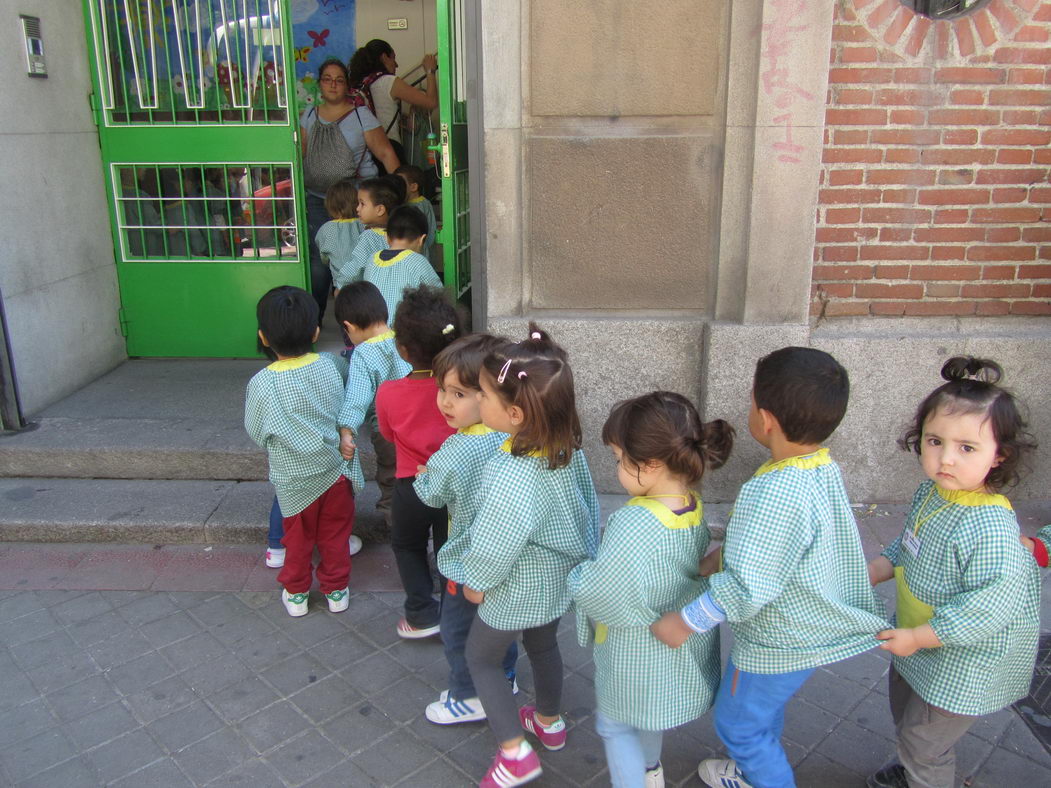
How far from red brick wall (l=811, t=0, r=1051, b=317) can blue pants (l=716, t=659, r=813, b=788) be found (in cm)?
234

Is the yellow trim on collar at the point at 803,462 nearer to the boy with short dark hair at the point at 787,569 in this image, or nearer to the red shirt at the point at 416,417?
the boy with short dark hair at the point at 787,569

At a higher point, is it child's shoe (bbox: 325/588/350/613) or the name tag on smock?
the name tag on smock

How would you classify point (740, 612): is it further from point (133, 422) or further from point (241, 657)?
point (133, 422)

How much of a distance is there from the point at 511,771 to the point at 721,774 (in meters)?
0.62

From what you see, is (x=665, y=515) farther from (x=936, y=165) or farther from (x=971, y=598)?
(x=936, y=165)

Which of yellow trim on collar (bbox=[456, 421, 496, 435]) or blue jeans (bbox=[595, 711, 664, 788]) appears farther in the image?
yellow trim on collar (bbox=[456, 421, 496, 435])

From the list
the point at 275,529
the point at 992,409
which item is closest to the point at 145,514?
the point at 275,529

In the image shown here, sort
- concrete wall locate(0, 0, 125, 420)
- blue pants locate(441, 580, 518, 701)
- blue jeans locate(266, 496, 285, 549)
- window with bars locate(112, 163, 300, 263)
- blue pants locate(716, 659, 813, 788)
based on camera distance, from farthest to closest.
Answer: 1. window with bars locate(112, 163, 300, 263)
2. concrete wall locate(0, 0, 125, 420)
3. blue jeans locate(266, 496, 285, 549)
4. blue pants locate(441, 580, 518, 701)
5. blue pants locate(716, 659, 813, 788)

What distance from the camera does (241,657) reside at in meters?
3.34

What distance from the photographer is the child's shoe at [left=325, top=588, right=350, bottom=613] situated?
364 cm

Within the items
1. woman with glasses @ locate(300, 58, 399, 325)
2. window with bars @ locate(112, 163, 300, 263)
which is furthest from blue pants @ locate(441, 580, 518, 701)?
window with bars @ locate(112, 163, 300, 263)

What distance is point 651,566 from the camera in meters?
2.21

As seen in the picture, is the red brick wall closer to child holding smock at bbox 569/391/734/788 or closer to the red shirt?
the red shirt

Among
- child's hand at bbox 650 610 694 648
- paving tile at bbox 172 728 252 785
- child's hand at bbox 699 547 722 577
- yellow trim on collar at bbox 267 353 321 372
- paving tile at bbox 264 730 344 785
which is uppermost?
yellow trim on collar at bbox 267 353 321 372
